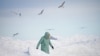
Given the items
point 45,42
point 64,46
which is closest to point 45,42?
point 45,42

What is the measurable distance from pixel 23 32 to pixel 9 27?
195mm

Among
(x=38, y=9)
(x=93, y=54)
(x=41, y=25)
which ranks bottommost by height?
(x=93, y=54)

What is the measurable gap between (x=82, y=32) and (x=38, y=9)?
25.1 inches

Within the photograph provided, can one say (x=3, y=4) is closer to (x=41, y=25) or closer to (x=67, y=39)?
(x=41, y=25)

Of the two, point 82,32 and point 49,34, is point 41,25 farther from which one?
point 82,32

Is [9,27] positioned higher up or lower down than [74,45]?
higher up

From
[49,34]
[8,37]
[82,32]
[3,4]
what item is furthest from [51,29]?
[3,4]

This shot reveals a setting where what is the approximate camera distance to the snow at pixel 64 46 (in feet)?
7.70

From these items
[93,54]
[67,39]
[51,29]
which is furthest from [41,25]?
[93,54]

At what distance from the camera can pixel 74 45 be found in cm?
241

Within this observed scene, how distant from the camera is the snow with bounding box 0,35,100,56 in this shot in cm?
235

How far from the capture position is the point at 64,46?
7.88 feet

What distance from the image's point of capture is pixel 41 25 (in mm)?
2436

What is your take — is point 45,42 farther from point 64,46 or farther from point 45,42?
point 64,46
